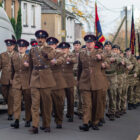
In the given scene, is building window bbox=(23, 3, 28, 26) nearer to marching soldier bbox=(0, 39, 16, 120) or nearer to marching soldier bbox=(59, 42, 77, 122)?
marching soldier bbox=(0, 39, 16, 120)

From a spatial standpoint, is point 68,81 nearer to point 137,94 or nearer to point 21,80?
point 21,80

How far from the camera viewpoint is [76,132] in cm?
1076

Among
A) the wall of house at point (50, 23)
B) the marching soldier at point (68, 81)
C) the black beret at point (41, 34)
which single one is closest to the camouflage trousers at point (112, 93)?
the marching soldier at point (68, 81)

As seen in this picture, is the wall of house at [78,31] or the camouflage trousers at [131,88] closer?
the camouflage trousers at [131,88]

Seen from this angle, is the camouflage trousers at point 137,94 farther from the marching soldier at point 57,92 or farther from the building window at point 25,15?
the building window at point 25,15

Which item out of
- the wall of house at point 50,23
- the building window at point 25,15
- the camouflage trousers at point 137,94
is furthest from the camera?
the wall of house at point 50,23

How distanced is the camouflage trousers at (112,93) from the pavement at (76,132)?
0.63 metres

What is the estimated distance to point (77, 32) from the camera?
7600 centimetres

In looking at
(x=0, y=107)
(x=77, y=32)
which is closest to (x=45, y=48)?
(x=0, y=107)

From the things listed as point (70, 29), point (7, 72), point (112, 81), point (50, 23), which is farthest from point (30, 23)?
point (112, 81)

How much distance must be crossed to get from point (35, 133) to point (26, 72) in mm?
1884

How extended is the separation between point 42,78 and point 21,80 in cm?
119

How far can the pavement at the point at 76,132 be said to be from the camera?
10070 mm

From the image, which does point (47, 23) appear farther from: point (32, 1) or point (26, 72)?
point (26, 72)
